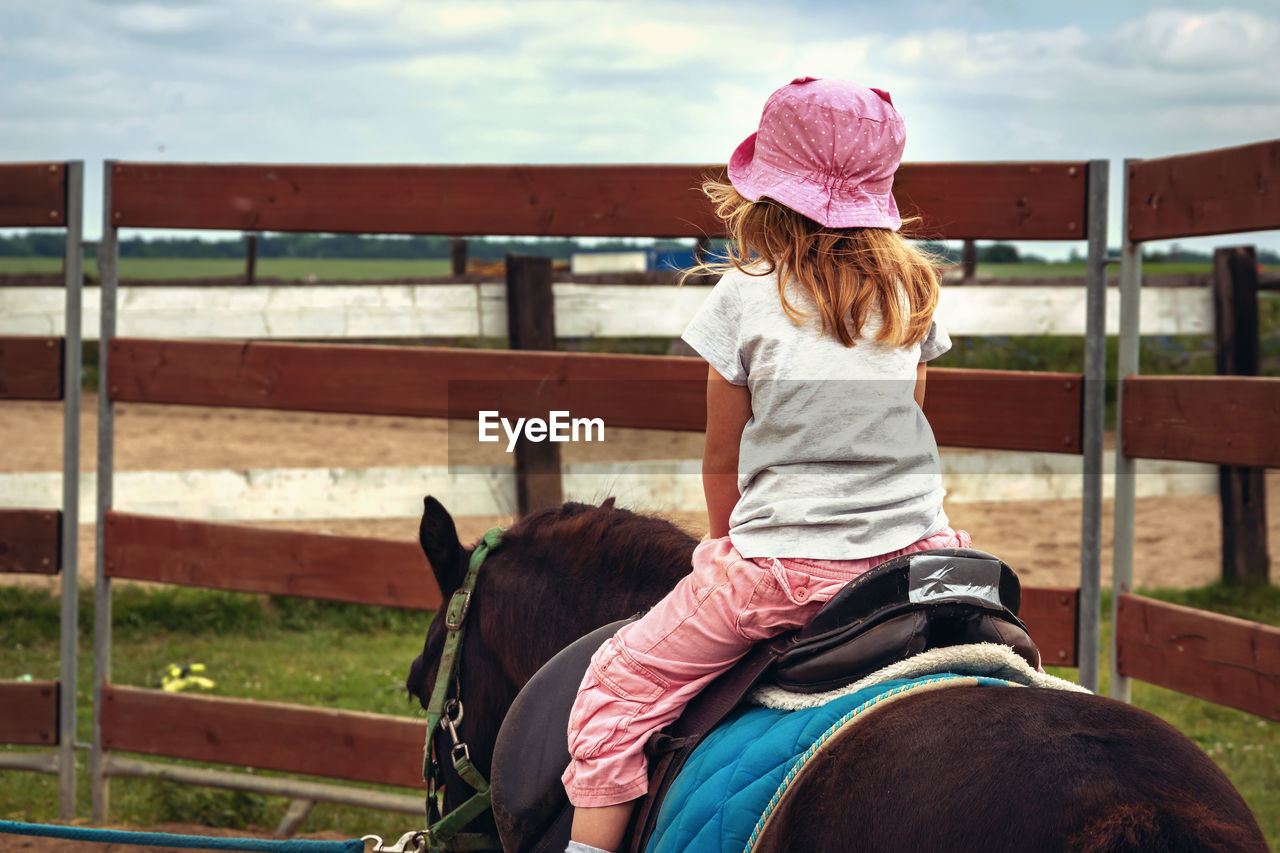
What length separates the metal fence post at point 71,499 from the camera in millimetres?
4066

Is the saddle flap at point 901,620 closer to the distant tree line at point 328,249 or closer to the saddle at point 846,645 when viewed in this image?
the saddle at point 846,645

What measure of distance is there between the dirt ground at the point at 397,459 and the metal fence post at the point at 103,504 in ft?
4.46

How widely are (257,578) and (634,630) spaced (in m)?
2.64

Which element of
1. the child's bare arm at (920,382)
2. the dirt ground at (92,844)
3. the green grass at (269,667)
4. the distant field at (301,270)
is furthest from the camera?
the distant field at (301,270)

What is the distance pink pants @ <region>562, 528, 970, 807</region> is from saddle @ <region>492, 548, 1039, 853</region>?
31 millimetres

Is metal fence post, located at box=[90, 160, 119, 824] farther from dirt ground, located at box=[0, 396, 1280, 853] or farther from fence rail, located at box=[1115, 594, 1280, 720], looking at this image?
fence rail, located at box=[1115, 594, 1280, 720]

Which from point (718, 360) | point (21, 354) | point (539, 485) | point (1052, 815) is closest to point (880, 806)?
point (1052, 815)

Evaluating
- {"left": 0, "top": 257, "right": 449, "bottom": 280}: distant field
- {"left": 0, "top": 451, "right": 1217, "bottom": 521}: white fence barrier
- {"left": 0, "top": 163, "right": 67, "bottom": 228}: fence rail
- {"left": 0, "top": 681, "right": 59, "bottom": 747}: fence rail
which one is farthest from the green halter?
{"left": 0, "top": 257, "right": 449, "bottom": 280}: distant field

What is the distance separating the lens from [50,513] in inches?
165

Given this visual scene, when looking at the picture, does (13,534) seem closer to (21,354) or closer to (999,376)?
(21,354)

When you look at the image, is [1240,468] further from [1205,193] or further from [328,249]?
[328,249]

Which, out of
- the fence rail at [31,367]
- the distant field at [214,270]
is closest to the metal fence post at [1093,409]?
the fence rail at [31,367]

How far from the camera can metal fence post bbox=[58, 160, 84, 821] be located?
407cm

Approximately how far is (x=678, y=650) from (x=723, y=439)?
0.36 m
